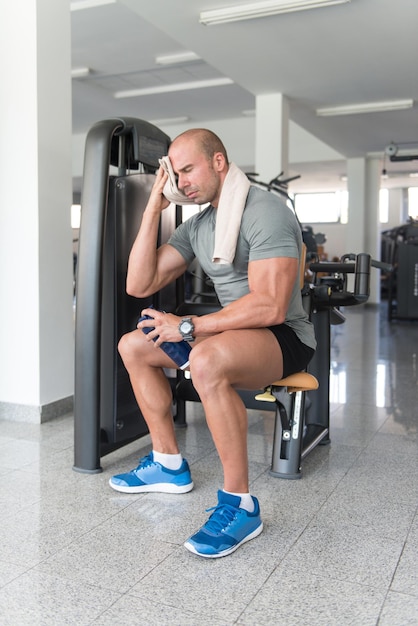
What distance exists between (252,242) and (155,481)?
892 mm

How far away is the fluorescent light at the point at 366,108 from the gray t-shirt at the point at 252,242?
5.91 m

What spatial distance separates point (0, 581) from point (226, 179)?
50.8 inches

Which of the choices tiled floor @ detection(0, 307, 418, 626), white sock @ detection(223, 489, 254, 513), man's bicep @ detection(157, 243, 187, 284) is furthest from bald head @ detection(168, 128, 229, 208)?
tiled floor @ detection(0, 307, 418, 626)

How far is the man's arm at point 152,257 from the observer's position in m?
2.07

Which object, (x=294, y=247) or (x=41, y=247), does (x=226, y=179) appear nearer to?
(x=294, y=247)

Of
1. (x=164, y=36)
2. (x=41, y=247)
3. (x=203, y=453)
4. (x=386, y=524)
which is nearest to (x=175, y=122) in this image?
(x=164, y=36)

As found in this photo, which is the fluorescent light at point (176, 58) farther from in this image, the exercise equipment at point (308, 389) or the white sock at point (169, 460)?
the white sock at point (169, 460)

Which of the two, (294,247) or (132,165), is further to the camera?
(132,165)

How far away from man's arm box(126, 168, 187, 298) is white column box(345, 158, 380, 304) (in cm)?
911

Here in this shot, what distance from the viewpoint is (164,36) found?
605 cm

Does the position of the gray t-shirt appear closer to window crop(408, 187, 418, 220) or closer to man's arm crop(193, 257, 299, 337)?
man's arm crop(193, 257, 299, 337)

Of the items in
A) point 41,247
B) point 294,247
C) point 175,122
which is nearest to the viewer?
point 294,247

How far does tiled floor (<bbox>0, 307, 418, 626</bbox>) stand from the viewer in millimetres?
1432

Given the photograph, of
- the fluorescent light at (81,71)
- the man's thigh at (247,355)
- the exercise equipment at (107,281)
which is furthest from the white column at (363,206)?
the man's thigh at (247,355)
